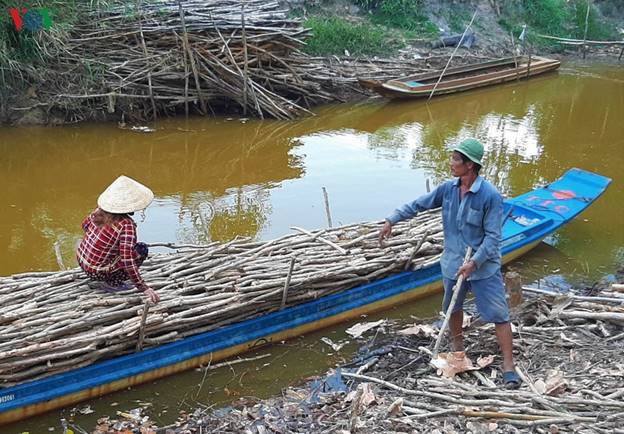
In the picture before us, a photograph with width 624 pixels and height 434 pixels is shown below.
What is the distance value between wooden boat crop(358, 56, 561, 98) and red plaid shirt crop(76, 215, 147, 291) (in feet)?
28.4

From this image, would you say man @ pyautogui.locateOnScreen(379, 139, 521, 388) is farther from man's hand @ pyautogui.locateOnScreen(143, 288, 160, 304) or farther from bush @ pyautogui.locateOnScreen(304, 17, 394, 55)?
bush @ pyautogui.locateOnScreen(304, 17, 394, 55)

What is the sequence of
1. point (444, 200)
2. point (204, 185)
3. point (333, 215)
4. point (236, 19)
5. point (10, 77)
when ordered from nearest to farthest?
1. point (444, 200)
2. point (333, 215)
3. point (204, 185)
4. point (10, 77)
5. point (236, 19)

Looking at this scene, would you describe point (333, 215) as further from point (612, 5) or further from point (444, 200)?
point (612, 5)

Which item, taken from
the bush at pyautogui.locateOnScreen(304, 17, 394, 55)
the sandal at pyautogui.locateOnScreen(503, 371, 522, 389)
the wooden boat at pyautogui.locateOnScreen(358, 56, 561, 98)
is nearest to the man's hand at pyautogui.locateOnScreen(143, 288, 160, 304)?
the sandal at pyautogui.locateOnScreen(503, 371, 522, 389)

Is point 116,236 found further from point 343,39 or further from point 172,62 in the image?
point 343,39

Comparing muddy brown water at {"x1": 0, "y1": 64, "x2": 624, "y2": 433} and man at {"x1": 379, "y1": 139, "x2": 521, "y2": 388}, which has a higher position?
man at {"x1": 379, "y1": 139, "x2": 521, "y2": 388}

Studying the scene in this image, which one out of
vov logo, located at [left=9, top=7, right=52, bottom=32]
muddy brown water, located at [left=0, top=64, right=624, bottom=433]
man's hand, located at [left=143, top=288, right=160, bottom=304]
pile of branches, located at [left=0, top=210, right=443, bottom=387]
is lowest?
muddy brown water, located at [left=0, top=64, right=624, bottom=433]

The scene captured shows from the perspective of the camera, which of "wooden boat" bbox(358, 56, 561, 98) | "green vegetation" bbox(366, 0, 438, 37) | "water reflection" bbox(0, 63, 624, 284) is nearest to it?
"water reflection" bbox(0, 63, 624, 284)

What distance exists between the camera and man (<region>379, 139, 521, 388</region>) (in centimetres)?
385

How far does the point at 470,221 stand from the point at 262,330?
6.35 feet

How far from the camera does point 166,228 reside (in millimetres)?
7523

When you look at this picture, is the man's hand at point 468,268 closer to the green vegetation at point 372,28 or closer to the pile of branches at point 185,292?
the pile of branches at point 185,292

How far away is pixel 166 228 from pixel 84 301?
2.99 meters

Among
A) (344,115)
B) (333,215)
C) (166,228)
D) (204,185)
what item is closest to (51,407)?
(166,228)
